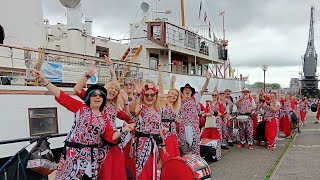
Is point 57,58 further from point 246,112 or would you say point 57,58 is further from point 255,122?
point 255,122

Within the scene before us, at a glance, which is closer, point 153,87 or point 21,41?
point 153,87

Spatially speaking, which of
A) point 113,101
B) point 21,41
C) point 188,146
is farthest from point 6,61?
point 113,101

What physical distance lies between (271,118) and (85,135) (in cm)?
790

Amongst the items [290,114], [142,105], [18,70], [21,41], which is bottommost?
[290,114]

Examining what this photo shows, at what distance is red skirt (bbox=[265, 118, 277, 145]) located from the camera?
10.1 m

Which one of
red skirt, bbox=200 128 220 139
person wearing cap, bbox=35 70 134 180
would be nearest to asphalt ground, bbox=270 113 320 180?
red skirt, bbox=200 128 220 139

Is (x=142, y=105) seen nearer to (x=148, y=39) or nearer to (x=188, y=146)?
(x=188, y=146)

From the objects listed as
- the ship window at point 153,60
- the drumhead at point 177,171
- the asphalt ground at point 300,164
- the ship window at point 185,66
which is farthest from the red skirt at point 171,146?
the ship window at point 185,66

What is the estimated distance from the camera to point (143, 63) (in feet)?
59.1

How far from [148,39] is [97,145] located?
14.5 m

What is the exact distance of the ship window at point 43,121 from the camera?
725 cm

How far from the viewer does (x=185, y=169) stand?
183 inches

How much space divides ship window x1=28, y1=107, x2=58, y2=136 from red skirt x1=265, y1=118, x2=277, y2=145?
5677 millimetres

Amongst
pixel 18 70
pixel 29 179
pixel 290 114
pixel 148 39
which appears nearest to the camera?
pixel 29 179
